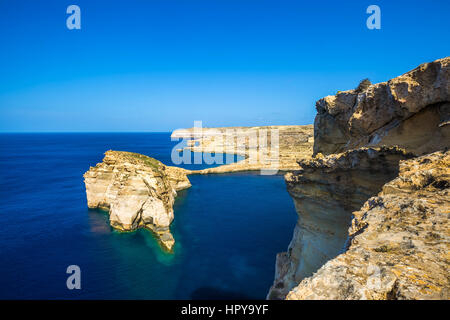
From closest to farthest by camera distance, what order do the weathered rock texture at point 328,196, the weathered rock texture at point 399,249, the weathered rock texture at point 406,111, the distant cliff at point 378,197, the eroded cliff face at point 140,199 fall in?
the weathered rock texture at point 399,249 → the distant cliff at point 378,197 → the weathered rock texture at point 406,111 → the weathered rock texture at point 328,196 → the eroded cliff face at point 140,199

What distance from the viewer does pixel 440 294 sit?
4.17m

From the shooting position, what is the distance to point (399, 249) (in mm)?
5469

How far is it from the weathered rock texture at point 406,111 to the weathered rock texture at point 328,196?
1292 millimetres

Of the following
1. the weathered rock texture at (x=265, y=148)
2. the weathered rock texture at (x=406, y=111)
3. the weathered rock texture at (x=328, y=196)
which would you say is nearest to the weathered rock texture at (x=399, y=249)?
the weathered rock texture at (x=406, y=111)

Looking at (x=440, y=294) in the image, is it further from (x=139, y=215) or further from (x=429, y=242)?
(x=139, y=215)

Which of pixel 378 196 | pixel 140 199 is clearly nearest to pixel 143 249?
pixel 140 199

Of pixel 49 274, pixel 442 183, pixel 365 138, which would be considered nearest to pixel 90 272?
pixel 49 274

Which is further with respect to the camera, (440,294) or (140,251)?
(140,251)

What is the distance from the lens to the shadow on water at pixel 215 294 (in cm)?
2394

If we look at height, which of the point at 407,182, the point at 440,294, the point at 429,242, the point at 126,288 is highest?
the point at 407,182

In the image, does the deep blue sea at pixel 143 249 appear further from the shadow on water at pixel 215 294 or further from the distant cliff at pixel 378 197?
the distant cliff at pixel 378 197

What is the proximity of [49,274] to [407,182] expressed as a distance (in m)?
35.0

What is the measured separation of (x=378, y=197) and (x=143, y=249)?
31.5 meters

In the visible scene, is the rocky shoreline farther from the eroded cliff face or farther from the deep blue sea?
the eroded cliff face
